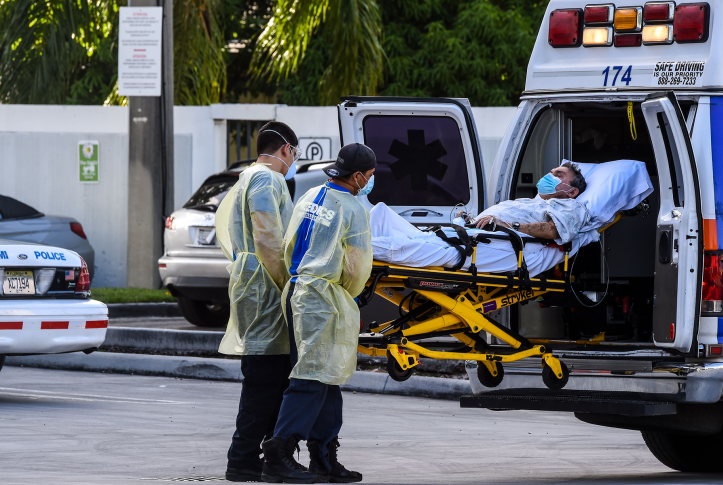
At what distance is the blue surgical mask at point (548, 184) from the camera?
7.66 metres

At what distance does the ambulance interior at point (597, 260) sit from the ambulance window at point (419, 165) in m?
0.40

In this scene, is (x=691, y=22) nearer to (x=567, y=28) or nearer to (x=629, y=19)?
(x=629, y=19)

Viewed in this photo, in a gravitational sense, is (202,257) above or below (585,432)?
above

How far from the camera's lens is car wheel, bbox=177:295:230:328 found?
13.8 meters

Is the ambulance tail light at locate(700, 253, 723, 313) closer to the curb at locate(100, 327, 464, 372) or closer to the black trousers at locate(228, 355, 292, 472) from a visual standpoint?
the black trousers at locate(228, 355, 292, 472)

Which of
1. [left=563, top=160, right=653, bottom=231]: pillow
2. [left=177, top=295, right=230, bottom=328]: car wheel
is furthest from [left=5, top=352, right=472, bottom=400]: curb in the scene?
[left=563, top=160, right=653, bottom=231]: pillow

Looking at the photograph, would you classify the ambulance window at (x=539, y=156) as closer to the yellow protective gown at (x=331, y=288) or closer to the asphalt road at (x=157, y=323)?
the yellow protective gown at (x=331, y=288)

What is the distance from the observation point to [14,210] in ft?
52.3

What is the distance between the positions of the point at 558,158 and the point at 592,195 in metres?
0.76

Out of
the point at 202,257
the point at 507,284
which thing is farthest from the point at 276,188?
the point at 202,257

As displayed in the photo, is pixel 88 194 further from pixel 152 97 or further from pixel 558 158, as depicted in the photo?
pixel 558 158

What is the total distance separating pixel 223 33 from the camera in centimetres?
2427

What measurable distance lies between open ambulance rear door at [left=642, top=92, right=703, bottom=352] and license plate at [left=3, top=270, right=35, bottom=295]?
4864mm

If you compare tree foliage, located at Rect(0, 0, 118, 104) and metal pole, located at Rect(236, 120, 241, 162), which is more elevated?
tree foliage, located at Rect(0, 0, 118, 104)
